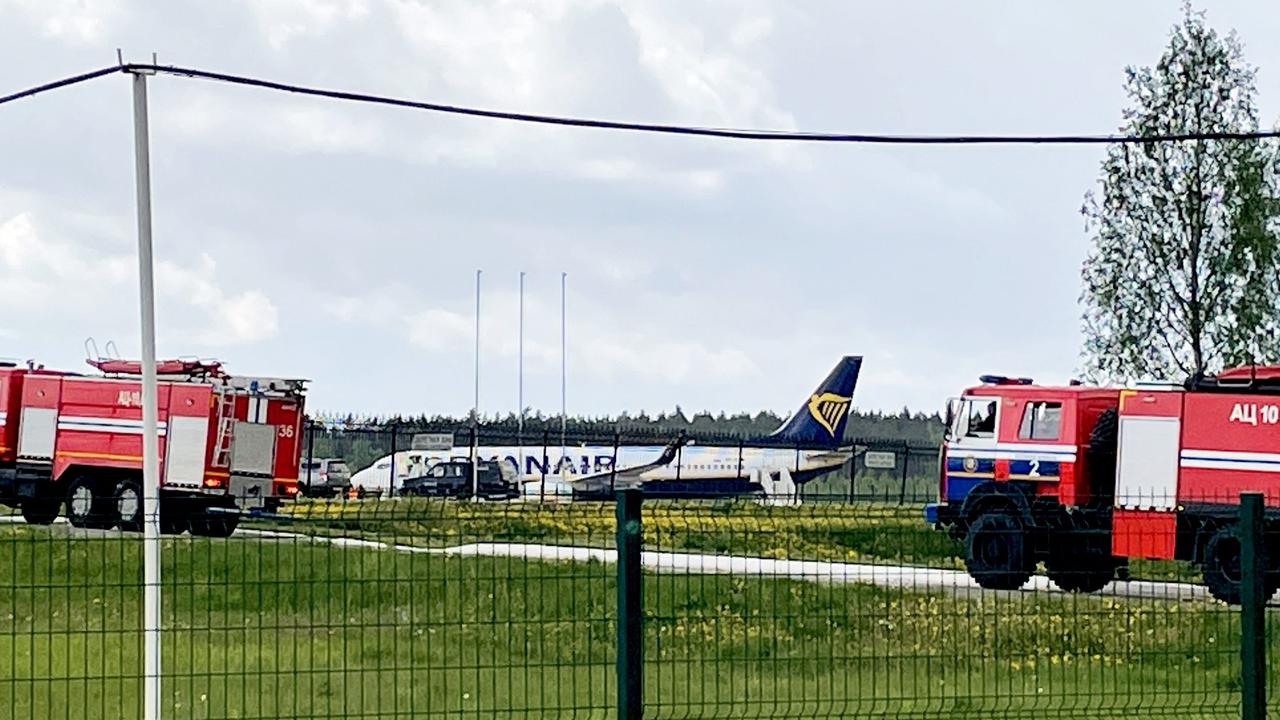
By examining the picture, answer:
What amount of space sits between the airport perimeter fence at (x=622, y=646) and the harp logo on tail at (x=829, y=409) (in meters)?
47.5

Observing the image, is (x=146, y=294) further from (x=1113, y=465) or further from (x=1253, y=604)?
(x=1113, y=465)

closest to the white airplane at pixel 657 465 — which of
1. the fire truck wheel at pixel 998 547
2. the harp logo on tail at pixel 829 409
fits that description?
the harp logo on tail at pixel 829 409

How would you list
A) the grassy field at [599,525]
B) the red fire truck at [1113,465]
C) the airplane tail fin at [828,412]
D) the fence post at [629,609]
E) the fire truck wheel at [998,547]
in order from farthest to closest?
1. the airplane tail fin at [828,412]
2. the red fire truck at [1113,465]
3. the fire truck wheel at [998,547]
4. the grassy field at [599,525]
5. the fence post at [629,609]

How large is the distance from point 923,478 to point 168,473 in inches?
1235

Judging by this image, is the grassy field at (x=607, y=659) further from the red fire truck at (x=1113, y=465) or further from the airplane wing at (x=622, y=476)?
the airplane wing at (x=622, y=476)

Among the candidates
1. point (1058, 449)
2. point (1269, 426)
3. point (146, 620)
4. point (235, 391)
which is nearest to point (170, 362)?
point (235, 391)

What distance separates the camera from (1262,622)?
11031 mm

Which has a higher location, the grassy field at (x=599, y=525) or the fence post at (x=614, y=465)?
the grassy field at (x=599, y=525)

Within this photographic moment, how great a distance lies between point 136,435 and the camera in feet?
118

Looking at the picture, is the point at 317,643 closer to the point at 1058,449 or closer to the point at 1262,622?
the point at 1262,622

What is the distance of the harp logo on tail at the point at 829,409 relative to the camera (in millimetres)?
64812

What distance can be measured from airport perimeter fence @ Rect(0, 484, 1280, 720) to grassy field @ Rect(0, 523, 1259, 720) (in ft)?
0.16

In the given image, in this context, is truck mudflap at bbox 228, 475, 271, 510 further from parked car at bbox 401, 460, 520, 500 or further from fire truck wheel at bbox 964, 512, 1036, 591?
parked car at bbox 401, 460, 520, 500

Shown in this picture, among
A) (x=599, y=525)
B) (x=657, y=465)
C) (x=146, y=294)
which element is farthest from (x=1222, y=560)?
(x=657, y=465)
